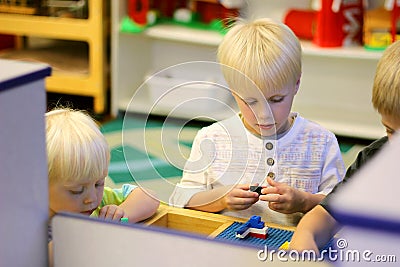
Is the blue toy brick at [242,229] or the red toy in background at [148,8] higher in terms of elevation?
the red toy in background at [148,8]

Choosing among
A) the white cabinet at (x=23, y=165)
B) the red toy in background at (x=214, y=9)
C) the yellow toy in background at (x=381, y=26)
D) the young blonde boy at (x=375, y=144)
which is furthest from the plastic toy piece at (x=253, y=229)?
the red toy in background at (x=214, y=9)

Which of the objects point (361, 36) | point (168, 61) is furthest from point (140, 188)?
point (168, 61)

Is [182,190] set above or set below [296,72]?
below

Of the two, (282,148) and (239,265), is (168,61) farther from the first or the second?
(239,265)

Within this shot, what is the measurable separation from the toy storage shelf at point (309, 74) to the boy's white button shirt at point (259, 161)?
146cm

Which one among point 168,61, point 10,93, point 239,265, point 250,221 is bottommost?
point 168,61

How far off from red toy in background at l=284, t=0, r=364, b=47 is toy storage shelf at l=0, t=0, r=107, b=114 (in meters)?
0.88

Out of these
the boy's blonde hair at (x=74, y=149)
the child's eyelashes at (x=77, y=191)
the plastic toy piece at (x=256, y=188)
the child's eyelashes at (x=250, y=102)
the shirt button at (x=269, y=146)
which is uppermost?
the child's eyelashes at (x=250, y=102)

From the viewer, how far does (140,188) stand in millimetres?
1162

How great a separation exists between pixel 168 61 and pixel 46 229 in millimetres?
2559

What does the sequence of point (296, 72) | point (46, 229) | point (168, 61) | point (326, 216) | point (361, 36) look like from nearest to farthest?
1. point (46, 229)
2. point (326, 216)
3. point (296, 72)
4. point (361, 36)
5. point (168, 61)

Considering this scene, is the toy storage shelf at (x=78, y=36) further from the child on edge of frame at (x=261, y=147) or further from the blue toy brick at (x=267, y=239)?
the blue toy brick at (x=267, y=239)

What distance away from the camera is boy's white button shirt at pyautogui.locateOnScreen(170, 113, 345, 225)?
1.15 metres

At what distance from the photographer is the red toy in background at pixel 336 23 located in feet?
9.02
